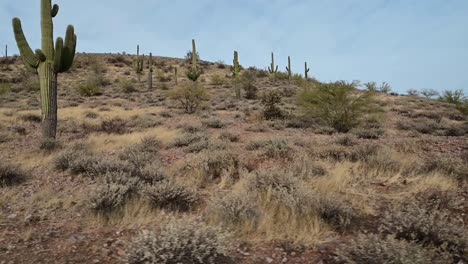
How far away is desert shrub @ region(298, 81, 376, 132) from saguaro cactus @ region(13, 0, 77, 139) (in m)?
9.82

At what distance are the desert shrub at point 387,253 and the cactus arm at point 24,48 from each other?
10163mm

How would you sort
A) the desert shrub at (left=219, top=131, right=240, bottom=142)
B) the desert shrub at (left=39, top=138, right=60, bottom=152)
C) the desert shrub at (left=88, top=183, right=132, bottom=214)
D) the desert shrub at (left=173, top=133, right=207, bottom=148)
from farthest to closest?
the desert shrub at (left=219, top=131, right=240, bottom=142) → the desert shrub at (left=173, top=133, right=207, bottom=148) → the desert shrub at (left=39, top=138, right=60, bottom=152) → the desert shrub at (left=88, top=183, right=132, bottom=214)

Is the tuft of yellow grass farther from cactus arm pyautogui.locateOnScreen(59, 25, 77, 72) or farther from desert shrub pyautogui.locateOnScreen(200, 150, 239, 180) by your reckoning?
desert shrub pyautogui.locateOnScreen(200, 150, 239, 180)

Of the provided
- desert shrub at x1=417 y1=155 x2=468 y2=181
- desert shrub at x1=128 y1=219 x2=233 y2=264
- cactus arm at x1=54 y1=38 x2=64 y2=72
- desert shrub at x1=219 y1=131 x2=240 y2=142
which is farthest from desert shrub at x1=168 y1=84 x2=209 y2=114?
desert shrub at x1=128 y1=219 x2=233 y2=264

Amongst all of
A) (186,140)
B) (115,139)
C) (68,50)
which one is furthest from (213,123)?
(68,50)

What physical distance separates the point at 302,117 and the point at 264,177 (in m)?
10.7

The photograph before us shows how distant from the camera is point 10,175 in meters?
6.25

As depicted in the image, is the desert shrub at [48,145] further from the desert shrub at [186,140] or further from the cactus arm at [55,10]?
the cactus arm at [55,10]

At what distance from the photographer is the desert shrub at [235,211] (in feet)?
14.2

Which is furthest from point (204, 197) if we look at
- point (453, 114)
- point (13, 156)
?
point (453, 114)

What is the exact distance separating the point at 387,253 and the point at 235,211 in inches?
72.7

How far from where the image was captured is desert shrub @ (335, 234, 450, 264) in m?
3.17

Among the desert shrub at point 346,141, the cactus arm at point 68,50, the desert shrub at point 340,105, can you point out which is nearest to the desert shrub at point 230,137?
the desert shrub at point 346,141

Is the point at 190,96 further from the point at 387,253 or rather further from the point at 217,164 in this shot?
the point at 387,253
